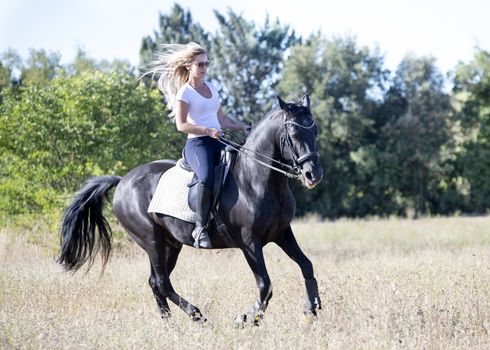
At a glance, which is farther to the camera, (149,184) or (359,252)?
(359,252)

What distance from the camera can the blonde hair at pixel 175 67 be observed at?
26.2 ft

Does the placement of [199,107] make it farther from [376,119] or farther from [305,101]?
[376,119]

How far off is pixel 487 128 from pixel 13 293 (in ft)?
114

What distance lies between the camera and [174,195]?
8.11 m

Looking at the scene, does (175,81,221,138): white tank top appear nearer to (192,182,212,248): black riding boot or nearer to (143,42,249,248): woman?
(143,42,249,248): woman

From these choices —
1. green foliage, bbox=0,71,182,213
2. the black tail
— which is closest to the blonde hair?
the black tail

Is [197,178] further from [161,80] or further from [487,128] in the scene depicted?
[487,128]

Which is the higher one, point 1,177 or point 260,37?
point 260,37

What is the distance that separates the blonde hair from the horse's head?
143 centimetres

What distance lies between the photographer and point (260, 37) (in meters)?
48.3

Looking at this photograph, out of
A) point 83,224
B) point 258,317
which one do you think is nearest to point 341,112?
point 83,224

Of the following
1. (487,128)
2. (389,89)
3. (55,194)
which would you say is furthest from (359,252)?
(389,89)

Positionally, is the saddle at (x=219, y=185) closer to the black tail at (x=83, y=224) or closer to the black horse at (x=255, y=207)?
the black horse at (x=255, y=207)

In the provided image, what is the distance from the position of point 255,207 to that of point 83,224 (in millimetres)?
3343
